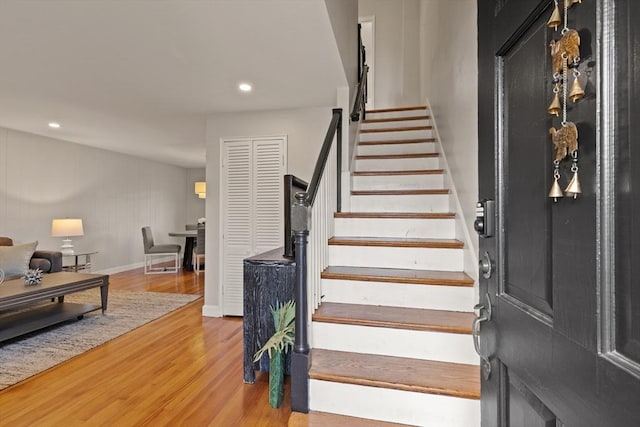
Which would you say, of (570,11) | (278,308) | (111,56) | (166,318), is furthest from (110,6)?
(166,318)

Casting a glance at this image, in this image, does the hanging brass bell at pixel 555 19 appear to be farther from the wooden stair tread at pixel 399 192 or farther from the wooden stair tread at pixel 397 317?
the wooden stair tread at pixel 399 192

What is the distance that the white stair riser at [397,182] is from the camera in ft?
9.87

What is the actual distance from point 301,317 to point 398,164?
2.06 metres

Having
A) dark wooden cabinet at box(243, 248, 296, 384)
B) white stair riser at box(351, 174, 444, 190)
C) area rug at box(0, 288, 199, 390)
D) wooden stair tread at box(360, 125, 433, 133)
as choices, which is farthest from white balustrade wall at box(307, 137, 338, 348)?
area rug at box(0, 288, 199, 390)

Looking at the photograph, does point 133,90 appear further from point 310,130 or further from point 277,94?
point 310,130

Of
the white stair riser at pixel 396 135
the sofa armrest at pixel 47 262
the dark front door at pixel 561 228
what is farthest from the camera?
the sofa armrest at pixel 47 262

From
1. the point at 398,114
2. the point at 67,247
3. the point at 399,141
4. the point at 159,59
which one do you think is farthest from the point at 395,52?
the point at 67,247

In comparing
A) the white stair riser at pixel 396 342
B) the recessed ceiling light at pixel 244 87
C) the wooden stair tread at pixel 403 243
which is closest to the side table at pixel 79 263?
the recessed ceiling light at pixel 244 87

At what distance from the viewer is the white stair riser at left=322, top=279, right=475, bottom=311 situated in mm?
1981

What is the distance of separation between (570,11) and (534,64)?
0.14 meters

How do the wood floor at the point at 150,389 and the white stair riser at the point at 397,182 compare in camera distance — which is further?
the white stair riser at the point at 397,182

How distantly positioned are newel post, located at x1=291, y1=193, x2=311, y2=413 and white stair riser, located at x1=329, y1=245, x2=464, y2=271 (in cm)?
71

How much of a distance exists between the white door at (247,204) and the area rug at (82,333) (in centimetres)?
97

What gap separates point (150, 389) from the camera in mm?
2312
